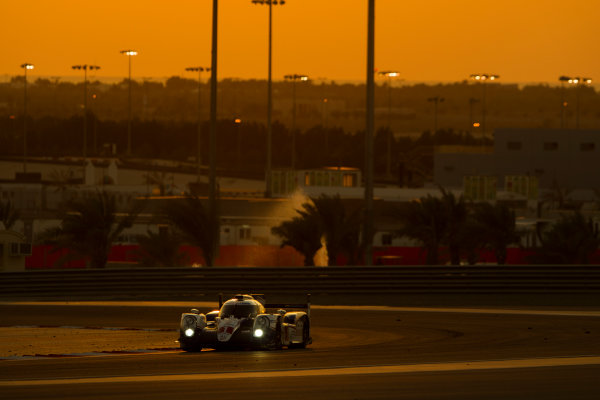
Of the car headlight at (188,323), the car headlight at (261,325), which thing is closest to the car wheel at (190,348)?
the car headlight at (188,323)

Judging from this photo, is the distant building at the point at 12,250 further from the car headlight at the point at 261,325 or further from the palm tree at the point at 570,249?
the palm tree at the point at 570,249

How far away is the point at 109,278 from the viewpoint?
108ft

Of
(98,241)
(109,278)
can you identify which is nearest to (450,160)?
(98,241)

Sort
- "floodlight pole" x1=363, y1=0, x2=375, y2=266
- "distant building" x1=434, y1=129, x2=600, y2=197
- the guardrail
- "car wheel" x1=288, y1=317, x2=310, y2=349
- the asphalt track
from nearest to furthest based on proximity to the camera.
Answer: the asphalt track
"car wheel" x1=288, y1=317, x2=310, y2=349
the guardrail
"floodlight pole" x1=363, y1=0, x2=375, y2=266
"distant building" x1=434, y1=129, x2=600, y2=197

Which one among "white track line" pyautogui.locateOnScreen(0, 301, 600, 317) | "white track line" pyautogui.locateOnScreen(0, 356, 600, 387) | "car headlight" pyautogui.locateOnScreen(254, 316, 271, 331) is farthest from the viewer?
"white track line" pyautogui.locateOnScreen(0, 301, 600, 317)

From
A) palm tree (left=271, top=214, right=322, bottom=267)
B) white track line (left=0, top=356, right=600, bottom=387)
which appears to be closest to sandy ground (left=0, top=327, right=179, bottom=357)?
white track line (left=0, top=356, right=600, bottom=387)

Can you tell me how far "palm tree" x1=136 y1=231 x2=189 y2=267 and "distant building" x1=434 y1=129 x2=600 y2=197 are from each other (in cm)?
6670

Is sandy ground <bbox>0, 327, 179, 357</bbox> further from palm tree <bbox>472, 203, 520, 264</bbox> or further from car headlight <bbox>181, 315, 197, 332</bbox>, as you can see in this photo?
palm tree <bbox>472, 203, 520, 264</bbox>

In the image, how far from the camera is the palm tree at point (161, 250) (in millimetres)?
53156

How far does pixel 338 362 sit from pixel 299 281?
1500cm

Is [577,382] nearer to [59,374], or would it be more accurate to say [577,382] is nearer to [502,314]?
[59,374]

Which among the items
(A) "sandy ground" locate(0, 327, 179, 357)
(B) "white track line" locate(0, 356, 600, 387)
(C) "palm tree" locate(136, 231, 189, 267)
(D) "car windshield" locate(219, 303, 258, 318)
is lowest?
(C) "palm tree" locate(136, 231, 189, 267)

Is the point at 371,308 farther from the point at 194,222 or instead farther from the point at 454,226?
the point at 454,226

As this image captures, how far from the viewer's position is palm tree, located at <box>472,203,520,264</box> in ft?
187
